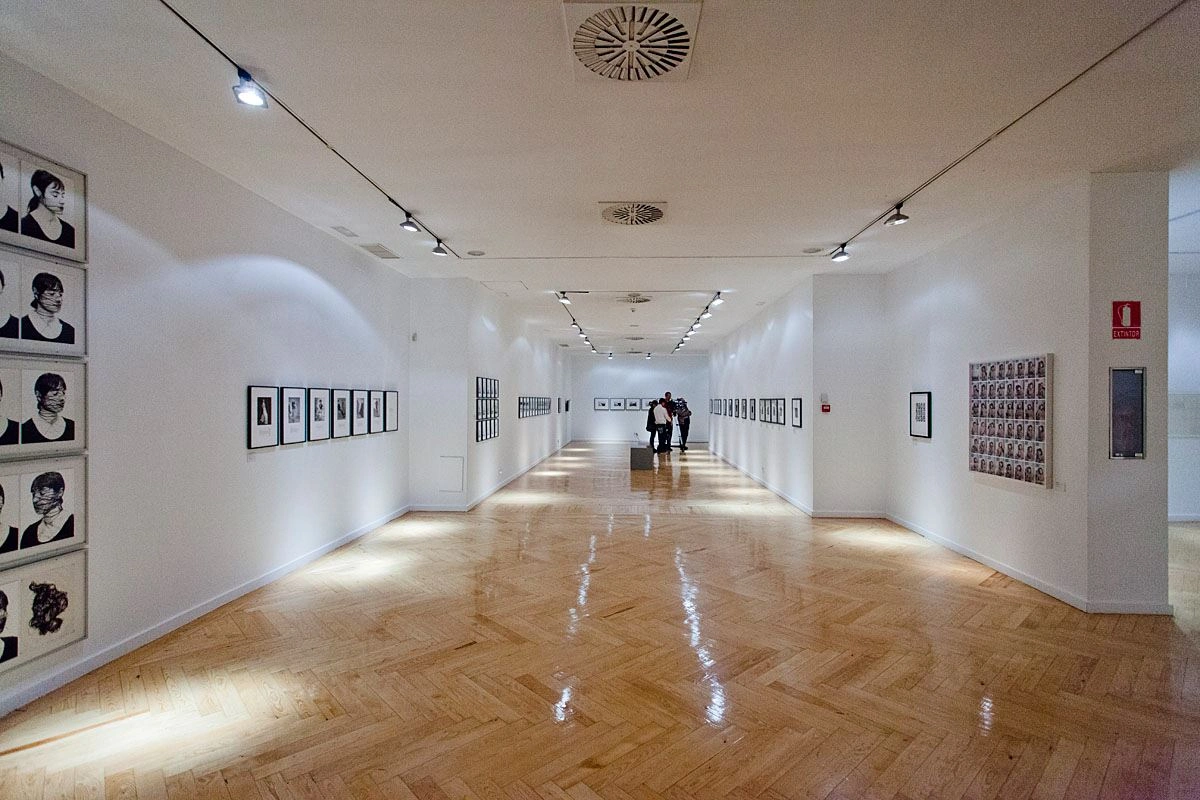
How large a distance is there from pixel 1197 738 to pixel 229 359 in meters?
6.25

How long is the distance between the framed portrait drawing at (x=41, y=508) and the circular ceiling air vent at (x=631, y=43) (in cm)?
350

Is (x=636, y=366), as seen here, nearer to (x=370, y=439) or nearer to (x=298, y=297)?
(x=370, y=439)

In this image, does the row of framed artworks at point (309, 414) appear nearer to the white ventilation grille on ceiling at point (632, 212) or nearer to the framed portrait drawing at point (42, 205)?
the framed portrait drawing at point (42, 205)

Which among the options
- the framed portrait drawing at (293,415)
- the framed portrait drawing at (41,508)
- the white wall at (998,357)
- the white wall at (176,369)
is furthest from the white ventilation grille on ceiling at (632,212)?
the framed portrait drawing at (41,508)

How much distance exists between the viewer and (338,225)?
19.2ft

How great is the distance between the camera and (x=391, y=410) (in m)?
7.80

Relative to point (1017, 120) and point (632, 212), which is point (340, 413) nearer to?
point (632, 212)

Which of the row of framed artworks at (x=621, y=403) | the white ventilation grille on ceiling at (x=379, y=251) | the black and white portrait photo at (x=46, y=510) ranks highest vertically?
the white ventilation grille on ceiling at (x=379, y=251)

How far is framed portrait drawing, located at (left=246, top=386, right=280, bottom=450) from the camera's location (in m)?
4.92

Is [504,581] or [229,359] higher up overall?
[229,359]

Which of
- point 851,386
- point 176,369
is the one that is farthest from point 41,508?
point 851,386

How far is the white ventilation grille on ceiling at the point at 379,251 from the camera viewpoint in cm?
668

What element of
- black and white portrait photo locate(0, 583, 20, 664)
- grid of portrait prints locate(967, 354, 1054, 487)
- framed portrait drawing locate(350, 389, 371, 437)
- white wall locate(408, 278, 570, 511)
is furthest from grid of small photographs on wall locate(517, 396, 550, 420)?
black and white portrait photo locate(0, 583, 20, 664)

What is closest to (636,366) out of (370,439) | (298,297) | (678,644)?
(370,439)
